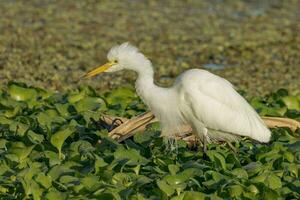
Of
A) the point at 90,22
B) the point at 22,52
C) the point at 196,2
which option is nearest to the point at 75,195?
the point at 22,52

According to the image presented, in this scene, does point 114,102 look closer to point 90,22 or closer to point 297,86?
point 297,86

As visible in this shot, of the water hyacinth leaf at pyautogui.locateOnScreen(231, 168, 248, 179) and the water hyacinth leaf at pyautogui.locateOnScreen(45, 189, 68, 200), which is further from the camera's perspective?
the water hyacinth leaf at pyautogui.locateOnScreen(231, 168, 248, 179)

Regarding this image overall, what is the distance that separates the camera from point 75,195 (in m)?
5.22

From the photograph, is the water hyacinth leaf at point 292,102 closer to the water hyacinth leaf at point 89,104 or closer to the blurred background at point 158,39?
the water hyacinth leaf at point 89,104

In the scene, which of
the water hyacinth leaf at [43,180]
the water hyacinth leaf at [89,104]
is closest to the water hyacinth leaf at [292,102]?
the water hyacinth leaf at [89,104]

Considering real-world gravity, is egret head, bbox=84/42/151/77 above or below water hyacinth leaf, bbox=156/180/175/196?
above

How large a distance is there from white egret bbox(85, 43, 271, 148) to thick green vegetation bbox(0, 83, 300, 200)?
0.13 m

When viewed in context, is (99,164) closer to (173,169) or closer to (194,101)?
(173,169)

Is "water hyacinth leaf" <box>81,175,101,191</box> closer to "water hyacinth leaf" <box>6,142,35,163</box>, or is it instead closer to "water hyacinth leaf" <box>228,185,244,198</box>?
"water hyacinth leaf" <box>6,142,35,163</box>

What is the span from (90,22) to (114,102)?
558 cm

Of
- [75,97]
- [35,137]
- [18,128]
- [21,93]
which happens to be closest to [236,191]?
[35,137]

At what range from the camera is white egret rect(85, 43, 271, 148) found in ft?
20.6

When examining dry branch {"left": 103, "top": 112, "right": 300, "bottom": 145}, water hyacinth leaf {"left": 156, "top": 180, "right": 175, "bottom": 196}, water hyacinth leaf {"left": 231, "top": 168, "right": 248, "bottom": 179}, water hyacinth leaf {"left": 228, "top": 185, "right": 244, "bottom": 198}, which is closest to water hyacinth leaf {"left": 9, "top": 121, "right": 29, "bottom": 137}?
dry branch {"left": 103, "top": 112, "right": 300, "bottom": 145}

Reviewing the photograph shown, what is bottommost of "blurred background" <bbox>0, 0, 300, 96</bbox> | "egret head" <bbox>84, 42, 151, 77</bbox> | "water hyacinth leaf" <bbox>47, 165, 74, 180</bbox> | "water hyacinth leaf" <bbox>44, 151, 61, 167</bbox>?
"blurred background" <bbox>0, 0, 300, 96</bbox>
